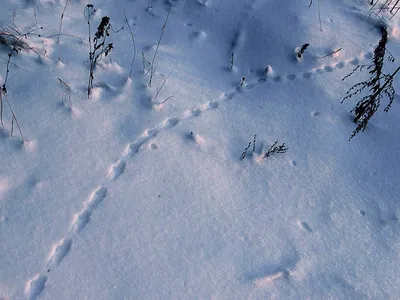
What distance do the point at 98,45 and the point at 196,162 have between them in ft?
4.02

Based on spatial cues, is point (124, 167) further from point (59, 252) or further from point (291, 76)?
point (291, 76)

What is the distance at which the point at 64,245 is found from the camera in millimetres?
2055

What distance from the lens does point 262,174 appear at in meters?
2.45

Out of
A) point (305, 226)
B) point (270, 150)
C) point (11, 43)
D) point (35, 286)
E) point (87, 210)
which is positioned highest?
point (270, 150)

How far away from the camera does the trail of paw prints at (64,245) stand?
1.92 meters

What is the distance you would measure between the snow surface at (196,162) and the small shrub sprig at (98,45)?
67 millimetres

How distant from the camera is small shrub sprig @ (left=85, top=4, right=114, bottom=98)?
7.54 ft

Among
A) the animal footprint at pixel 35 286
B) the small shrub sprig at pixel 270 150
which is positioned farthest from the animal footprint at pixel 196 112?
the animal footprint at pixel 35 286

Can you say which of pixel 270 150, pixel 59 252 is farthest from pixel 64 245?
pixel 270 150

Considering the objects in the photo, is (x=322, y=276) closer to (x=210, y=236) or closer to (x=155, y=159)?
(x=210, y=236)

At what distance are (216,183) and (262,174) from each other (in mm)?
345

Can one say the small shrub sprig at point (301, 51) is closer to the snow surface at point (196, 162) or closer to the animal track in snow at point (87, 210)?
the snow surface at point (196, 162)

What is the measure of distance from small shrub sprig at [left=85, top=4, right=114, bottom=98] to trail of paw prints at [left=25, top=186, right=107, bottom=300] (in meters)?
0.87

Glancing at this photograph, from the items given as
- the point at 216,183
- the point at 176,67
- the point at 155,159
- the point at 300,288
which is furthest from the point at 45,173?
the point at 300,288
